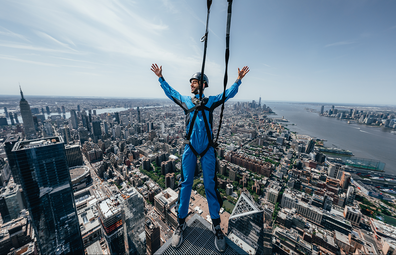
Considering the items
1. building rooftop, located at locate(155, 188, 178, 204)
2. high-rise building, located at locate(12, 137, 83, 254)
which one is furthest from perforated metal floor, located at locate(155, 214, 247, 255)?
building rooftop, located at locate(155, 188, 178, 204)

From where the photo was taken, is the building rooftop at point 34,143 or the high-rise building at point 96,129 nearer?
the building rooftop at point 34,143

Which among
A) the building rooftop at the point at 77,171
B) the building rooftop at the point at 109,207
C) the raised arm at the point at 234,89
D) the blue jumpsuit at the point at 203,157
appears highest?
the raised arm at the point at 234,89

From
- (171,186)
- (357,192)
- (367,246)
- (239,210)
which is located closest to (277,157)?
(357,192)

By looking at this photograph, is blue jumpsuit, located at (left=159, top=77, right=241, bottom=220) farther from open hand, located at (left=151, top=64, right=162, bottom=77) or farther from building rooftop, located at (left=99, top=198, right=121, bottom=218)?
building rooftop, located at (left=99, top=198, right=121, bottom=218)

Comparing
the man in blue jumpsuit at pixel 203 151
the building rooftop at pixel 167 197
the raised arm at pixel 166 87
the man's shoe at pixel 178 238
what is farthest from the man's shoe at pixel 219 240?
the building rooftop at pixel 167 197

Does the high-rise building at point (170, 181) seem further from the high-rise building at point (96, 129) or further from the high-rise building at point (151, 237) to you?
the high-rise building at point (96, 129)

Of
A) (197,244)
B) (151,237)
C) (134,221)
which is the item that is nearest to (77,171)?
(134,221)

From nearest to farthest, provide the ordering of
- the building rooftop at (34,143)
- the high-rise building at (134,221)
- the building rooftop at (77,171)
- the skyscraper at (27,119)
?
the building rooftop at (34,143)
the high-rise building at (134,221)
the building rooftop at (77,171)
the skyscraper at (27,119)
